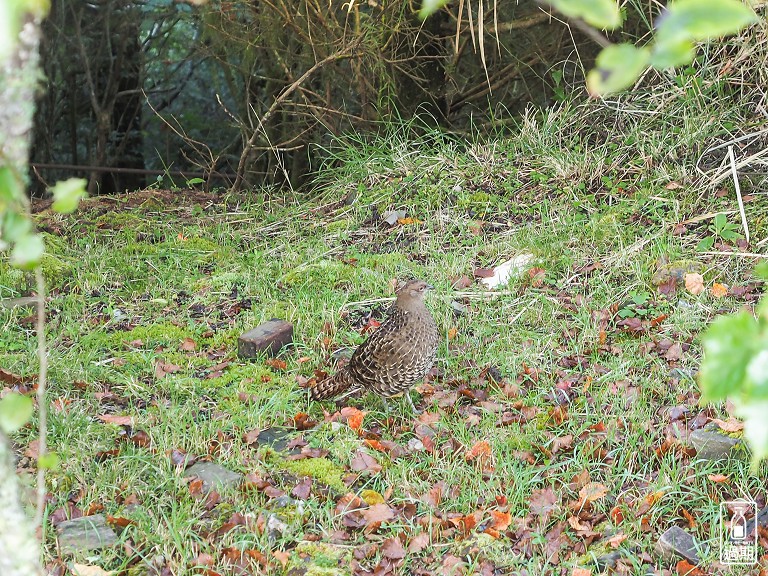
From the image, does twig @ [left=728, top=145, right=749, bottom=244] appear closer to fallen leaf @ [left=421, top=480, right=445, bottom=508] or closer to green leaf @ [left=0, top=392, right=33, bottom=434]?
fallen leaf @ [left=421, top=480, right=445, bottom=508]

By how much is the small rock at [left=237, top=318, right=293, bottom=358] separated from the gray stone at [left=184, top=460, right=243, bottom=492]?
1259mm

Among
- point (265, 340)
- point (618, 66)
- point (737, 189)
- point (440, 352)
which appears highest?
point (618, 66)

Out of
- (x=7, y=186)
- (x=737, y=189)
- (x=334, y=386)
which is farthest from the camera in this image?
(x=737, y=189)

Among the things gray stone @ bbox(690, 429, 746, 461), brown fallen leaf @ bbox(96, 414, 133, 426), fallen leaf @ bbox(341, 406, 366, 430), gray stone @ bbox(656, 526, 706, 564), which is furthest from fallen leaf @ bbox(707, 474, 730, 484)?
brown fallen leaf @ bbox(96, 414, 133, 426)

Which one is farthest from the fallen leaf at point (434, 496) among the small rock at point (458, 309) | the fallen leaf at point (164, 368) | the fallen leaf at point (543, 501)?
the small rock at point (458, 309)

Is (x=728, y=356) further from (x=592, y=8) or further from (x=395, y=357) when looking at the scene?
(x=395, y=357)

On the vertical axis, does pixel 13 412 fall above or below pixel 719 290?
above

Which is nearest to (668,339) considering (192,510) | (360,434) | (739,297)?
(739,297)

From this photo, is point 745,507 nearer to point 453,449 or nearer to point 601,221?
point 453,449

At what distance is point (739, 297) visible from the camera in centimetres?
529

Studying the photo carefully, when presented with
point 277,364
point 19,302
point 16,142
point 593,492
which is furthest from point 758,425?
point 19,302

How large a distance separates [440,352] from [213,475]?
71.4 inches

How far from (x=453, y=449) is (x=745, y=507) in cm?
131

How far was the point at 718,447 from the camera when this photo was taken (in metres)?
3.81
